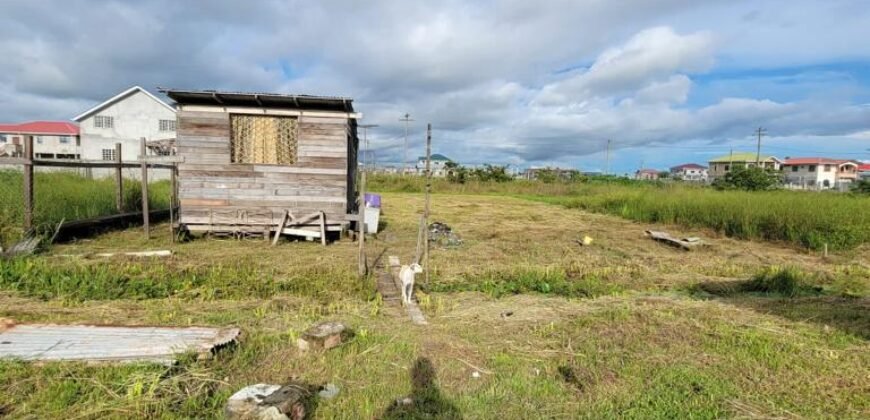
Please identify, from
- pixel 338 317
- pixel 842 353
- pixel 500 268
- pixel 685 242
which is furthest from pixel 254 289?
pixel 685 242

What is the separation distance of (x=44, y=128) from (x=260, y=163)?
58.3 metres

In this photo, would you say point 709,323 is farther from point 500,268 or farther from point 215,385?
point 215,385

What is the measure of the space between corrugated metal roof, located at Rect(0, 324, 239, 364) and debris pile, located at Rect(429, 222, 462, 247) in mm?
6508

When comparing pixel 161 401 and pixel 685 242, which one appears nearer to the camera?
pixel 161 401

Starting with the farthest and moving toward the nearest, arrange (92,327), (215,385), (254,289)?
(254,289)
(92,327)
(215,385)

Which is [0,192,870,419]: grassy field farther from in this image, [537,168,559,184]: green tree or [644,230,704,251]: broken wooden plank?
[537,168,559,184]: green tree

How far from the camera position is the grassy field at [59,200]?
26.2 ft

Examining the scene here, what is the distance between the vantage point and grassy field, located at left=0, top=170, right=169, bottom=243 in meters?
7.98

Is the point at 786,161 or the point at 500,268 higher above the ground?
the point at 786,161

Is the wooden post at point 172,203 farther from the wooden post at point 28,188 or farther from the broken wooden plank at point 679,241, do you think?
the broken wooden plank at point 679,241

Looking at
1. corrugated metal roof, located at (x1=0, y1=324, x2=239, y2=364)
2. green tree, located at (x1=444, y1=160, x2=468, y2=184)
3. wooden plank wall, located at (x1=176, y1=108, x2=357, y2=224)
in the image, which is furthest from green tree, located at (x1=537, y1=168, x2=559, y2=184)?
corrugated metal roof, located at (x1=0, y1=324, x2=239, y2=364)

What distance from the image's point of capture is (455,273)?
7371 mm

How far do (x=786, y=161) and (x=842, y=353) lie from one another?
319ft

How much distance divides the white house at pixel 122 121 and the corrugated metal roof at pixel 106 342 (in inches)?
1525
